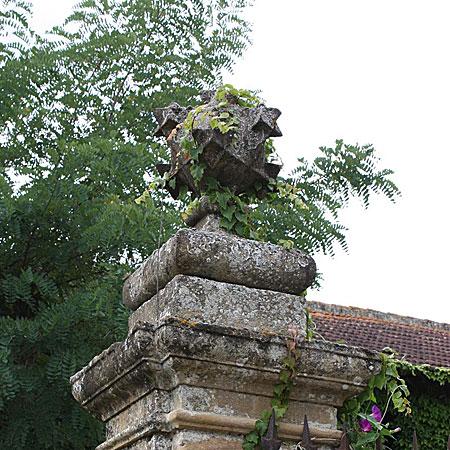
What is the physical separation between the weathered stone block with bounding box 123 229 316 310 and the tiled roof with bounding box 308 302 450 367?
32.6ft

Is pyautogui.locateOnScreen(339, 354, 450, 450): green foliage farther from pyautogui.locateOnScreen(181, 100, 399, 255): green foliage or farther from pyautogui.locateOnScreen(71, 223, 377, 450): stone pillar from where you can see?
pyautogui.locateOnScreen(71, 223, 377, 450): stone pillar

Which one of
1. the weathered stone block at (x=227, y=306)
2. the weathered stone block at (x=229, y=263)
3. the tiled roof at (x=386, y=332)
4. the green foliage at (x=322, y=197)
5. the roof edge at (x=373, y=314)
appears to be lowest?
the weathered stone block at (x=227, y=306)

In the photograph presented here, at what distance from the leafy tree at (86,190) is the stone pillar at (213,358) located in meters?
0.45

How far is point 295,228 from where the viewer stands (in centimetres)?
568

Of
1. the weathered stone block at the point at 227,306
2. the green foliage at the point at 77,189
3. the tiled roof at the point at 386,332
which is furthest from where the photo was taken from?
the tiled roof at the point at 386,332

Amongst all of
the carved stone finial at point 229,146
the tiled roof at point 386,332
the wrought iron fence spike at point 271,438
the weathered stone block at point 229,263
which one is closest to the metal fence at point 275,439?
the wrought iron fence spike at point 271,438

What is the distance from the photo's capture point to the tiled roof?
42.2 ft

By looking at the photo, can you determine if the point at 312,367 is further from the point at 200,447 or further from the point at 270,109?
the point at 270,109

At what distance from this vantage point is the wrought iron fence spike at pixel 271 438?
6.94ft

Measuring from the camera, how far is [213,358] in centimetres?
222

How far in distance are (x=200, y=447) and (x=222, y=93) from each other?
1202mm

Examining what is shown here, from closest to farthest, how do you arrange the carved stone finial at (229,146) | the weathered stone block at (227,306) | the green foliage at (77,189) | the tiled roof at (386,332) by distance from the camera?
the weathered stone block at (227,306) < the carved stone finial at (229,146) < the green foliage at (77,189) < the tiled roof at (386,332)

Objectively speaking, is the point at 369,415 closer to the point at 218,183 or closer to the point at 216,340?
the point at 216,340

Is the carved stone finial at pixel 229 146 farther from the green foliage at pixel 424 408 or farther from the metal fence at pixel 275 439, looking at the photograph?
the green foliage at pixel 424 408
